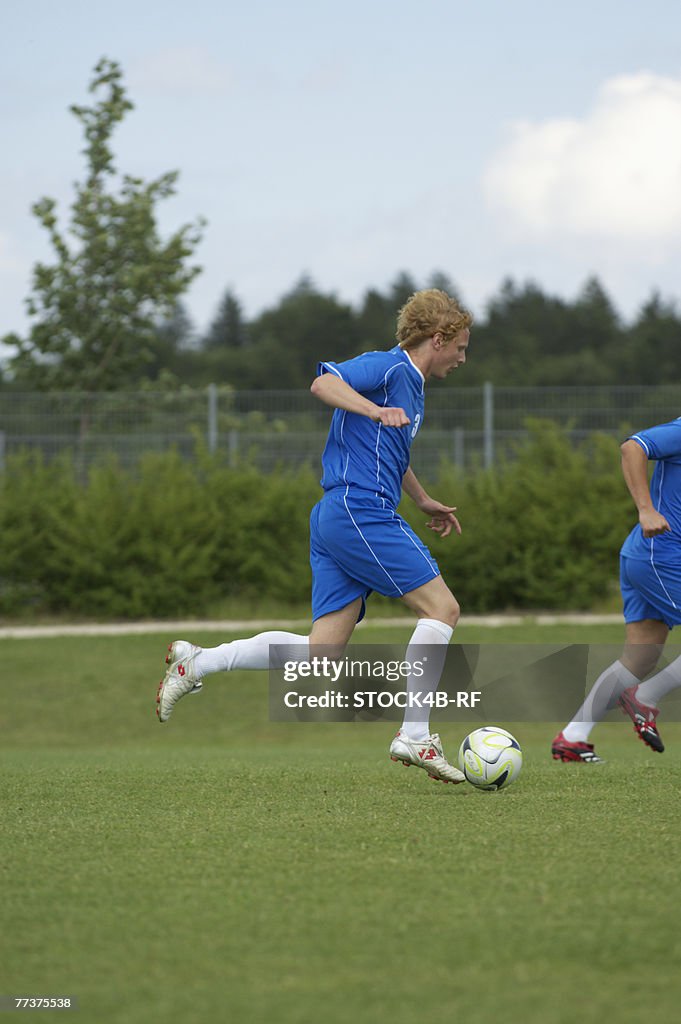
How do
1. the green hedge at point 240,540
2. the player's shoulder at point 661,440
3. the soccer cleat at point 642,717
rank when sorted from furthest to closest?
the green hedge at point 240,540 → the soccer cleat at point 642,717 → the player's shoulder at point 661,440

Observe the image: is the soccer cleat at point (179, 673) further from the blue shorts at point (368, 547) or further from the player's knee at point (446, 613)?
the player's knee at point (446, 613)

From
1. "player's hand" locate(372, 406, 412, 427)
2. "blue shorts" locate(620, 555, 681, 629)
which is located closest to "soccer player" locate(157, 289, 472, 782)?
"player's hand" locate(372, 406, 412, 427)

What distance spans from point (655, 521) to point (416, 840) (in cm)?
274

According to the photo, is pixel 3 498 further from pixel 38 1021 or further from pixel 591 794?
pixel 38 1021

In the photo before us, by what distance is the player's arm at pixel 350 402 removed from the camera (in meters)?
5.66

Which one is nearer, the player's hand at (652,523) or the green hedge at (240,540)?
the player's hand at (652,523)

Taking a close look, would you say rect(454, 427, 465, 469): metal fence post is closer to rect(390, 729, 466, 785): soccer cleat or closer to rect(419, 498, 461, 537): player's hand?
rect(419, 498, 461, 537): player's hand

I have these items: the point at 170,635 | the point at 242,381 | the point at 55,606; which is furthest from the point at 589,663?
the point at 242,381

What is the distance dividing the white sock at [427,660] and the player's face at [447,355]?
1233 mm

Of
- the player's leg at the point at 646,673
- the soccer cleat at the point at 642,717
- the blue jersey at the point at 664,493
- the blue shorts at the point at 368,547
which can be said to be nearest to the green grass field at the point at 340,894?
the soccer cleat at the point at 642,717

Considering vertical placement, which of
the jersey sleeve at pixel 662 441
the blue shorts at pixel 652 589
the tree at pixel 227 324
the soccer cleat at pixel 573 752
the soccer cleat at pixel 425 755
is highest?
the tree at pixel 227 324

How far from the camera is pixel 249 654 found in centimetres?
647

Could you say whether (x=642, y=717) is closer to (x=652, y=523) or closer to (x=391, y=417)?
(x=652, y=523)

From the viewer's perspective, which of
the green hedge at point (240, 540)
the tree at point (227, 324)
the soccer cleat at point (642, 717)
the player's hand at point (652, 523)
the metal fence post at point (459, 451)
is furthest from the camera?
the tree at point (227, 324)
